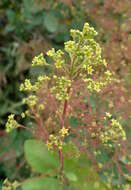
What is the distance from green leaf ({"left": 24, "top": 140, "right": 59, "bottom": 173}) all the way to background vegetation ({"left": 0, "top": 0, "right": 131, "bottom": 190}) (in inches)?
15.3

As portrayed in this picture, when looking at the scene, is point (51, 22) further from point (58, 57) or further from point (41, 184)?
point (41, 184)

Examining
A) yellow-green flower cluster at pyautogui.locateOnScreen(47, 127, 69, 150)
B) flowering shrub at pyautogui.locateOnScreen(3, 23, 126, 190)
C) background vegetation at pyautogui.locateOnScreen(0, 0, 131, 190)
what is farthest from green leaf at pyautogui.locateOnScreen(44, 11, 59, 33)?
yellow-green flower cluster at pyautogui.locateOnScreen(47, 127, 69, 150)

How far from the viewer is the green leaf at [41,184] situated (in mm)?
835

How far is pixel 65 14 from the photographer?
2.34 m

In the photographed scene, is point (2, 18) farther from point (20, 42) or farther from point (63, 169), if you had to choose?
point (63, 169)

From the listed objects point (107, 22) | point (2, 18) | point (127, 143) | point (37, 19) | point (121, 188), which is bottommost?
A: point (121, 188)

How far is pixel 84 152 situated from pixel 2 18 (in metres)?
1.99

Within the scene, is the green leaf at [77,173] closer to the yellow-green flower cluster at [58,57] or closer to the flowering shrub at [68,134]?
the flowering shrub at [68,134]

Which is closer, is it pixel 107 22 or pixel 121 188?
pixel 121 188

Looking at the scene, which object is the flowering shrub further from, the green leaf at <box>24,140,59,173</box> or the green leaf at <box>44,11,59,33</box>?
the green leaf at <box>44,11,59,33</box>

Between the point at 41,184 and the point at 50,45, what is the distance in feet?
5.61

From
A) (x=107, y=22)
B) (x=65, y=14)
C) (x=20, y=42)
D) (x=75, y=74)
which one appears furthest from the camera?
(x=20, y=42)

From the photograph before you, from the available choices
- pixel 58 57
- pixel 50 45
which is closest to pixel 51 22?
pixel 50 45

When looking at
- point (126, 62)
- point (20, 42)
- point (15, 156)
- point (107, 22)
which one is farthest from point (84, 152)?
point (20, 42)
